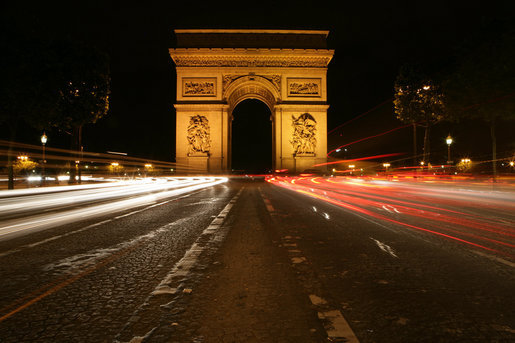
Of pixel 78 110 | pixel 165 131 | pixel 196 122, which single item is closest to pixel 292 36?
pixel 196 122

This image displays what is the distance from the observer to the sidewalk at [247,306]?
2189 mm

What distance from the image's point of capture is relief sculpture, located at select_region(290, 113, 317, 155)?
37.9m

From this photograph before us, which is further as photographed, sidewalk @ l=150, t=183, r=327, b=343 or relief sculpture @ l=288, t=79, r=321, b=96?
relief sculpture @ l=288, t=79, r=321, b=96

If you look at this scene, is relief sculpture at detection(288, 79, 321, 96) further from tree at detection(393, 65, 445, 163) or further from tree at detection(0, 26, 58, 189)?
tree at detection(0, 26, 58, 189)

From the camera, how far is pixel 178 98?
123 ft

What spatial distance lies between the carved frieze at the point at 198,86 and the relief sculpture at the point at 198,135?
251cm

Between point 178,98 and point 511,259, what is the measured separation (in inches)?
1422

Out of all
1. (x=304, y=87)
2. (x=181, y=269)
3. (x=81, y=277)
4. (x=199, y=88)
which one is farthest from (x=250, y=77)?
(x=81, y=277)

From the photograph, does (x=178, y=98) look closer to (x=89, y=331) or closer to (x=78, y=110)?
(x=78, y=110)

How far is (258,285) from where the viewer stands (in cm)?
312

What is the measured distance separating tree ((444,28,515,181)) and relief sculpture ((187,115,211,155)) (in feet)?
72.1

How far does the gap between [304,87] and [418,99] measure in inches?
444

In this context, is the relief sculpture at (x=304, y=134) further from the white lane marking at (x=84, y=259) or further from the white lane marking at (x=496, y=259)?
the white lane marking at (x=496, y=259)

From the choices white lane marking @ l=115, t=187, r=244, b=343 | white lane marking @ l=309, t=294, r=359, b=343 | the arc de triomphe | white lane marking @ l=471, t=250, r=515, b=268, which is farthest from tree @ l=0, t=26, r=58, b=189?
white lane marking @ l=471, t=250, r=515, b=268
